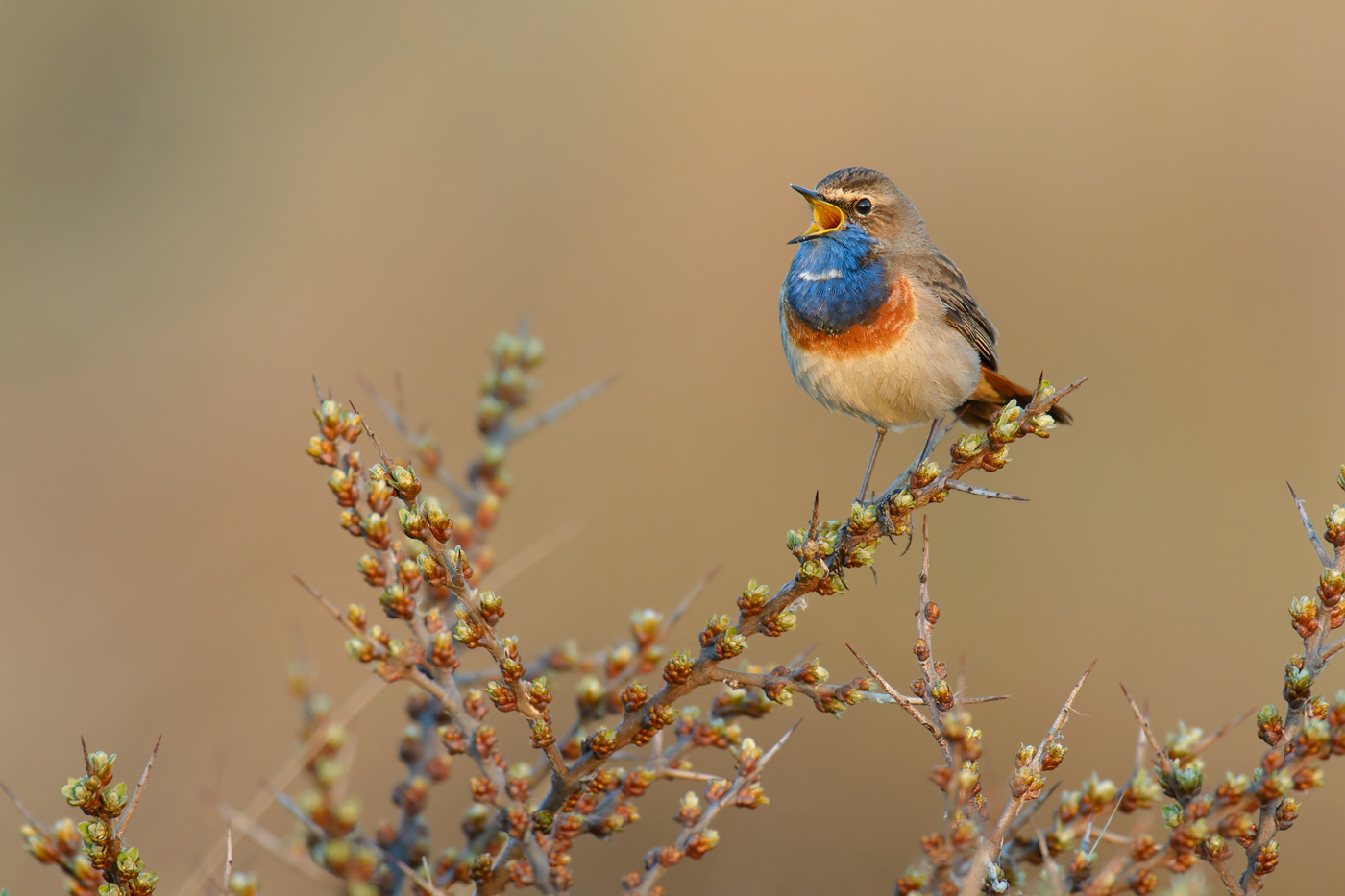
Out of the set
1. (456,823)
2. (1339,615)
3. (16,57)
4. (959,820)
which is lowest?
(959,820)

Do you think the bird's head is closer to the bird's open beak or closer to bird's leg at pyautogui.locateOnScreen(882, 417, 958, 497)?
the bird's open beak

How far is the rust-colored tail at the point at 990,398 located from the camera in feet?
16.8

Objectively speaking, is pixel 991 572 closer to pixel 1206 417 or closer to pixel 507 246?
pixel 1206 417

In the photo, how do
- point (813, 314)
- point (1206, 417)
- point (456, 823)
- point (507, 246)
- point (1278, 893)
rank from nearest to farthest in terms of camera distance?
1. point (813, 314)
2. point (1278, 893)
3. point (456, 823)
4. point (1206, 417)
5. point (507, 246)

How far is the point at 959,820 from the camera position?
7.18 ft

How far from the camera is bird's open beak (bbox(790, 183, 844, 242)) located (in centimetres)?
510

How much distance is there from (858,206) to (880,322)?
71cm

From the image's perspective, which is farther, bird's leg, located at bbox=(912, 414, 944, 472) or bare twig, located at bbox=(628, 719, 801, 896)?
bird's leg, located at bbox=(912, 414, 944, 472)

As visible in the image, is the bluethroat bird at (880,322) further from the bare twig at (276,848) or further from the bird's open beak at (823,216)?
the bare twig at (276,848)

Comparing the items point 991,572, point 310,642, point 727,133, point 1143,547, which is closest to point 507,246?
point 727,133

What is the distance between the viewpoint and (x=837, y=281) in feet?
16.2

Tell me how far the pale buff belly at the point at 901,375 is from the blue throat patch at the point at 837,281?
0.17m

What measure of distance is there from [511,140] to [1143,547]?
653cm

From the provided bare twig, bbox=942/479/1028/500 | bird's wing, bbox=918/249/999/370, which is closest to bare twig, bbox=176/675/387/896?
bare twig, bbox=942/479/1028/500
